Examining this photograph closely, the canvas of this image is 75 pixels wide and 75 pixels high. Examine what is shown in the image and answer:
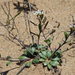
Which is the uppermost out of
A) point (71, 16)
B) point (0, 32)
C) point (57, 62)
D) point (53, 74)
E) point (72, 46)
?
point (71, 16)

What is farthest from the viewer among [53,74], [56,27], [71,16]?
[71,16]

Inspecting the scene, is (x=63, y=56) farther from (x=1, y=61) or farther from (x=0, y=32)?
(x=0, y=32)

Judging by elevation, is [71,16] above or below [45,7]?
below

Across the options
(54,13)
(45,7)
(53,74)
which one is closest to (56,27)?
(54,13)

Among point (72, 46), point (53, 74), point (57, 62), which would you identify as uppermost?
point (72, 46)

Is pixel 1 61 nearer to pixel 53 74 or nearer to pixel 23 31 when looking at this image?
pixel 23 31

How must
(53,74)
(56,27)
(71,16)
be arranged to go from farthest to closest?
(71,16) < (56,27) < (53,74)

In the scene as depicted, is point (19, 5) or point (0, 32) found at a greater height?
point (19, 5)

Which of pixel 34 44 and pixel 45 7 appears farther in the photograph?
pixel 45 7

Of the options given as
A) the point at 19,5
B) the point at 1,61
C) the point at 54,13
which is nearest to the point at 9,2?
the point at 19,5
